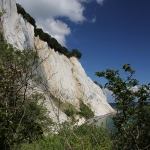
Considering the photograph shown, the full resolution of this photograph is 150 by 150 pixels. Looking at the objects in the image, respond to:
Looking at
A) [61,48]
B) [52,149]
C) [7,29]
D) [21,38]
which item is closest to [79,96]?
[61,48]

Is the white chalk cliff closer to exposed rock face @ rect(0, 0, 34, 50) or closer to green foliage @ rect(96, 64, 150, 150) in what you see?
exposed rock face @ rect(0, 0, 34, 50)

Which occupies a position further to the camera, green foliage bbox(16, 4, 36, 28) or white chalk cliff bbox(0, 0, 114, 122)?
green foliage bbox(16, 4, 36, 28)

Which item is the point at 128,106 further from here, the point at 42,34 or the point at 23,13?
the point at 42,34

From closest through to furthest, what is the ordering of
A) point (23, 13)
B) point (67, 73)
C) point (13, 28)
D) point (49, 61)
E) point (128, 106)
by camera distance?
point (128, 106)
point (13, 28)
point (23, 13)
point (49, 61)
point (67, 73)

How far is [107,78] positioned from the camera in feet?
23.3

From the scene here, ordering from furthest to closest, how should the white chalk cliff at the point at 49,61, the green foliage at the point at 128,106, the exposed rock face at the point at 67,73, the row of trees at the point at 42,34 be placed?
the exposed rock face at the point at 67,73, the row of trees at the point at 42,34, the white chalk cliff at the point at 49,61, the green foliage at the point at 128,106

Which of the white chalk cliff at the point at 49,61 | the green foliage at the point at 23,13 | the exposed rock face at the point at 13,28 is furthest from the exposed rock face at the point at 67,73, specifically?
the exposed rock face at the point at 13,28

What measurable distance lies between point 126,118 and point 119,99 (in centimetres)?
68

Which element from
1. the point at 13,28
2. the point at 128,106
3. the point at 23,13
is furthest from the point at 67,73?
the point at 128,106

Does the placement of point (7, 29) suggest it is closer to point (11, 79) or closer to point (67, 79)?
point (67, 79)

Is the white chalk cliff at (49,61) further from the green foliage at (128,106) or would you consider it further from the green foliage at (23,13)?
the green foliage at (128,106)

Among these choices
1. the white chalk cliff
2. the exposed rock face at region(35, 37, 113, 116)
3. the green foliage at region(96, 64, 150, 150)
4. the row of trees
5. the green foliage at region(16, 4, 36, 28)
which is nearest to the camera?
the green foliage at region(96, 64, 150, 150)

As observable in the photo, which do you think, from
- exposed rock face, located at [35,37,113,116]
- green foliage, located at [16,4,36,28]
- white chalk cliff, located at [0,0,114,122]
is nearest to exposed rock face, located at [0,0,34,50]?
white chalk cliff, located at [0,0,114,122]

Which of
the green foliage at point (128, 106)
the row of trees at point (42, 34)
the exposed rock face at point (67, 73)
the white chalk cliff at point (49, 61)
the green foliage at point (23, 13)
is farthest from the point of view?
the exposed rock face at point (67, 73)
